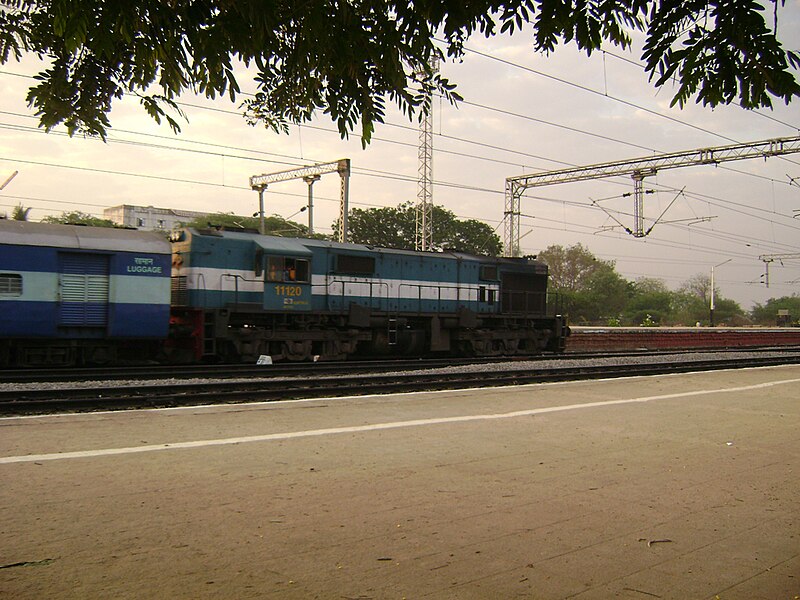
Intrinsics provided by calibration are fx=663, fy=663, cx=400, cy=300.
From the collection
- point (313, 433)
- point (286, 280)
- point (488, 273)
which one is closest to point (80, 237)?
point (286, 280)

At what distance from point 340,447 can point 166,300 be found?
928cm

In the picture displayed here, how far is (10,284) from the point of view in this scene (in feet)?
44.1

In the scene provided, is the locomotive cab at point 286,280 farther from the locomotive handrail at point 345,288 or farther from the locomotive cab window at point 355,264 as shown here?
the locomotive cab window at point 355,264

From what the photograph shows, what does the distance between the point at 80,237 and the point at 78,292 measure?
1.21m

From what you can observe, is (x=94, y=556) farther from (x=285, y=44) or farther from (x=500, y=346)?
(x=500, y=346)

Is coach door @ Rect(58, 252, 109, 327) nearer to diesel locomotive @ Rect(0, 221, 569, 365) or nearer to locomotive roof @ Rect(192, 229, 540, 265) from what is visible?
diesel locomotive @ Rect(0, 221, 569, 365)

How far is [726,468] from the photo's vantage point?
22.3ft

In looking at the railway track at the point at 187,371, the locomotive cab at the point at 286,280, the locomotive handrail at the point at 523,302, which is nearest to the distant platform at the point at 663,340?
the locomotive handrail at the point at 523,302

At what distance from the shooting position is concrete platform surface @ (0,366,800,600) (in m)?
3.89

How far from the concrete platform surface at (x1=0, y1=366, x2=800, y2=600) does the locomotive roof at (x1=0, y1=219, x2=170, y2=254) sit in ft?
21.8

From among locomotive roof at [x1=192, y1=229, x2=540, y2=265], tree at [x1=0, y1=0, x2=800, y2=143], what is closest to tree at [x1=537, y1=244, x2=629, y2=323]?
locomotive roof at [x1=192, y1=229, x2=540, y2=265]

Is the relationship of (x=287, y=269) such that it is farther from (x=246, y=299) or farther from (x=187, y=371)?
(x=187, y=371)

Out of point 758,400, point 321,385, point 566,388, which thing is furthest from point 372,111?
point 758,400

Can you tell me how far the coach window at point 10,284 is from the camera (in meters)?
13.4
